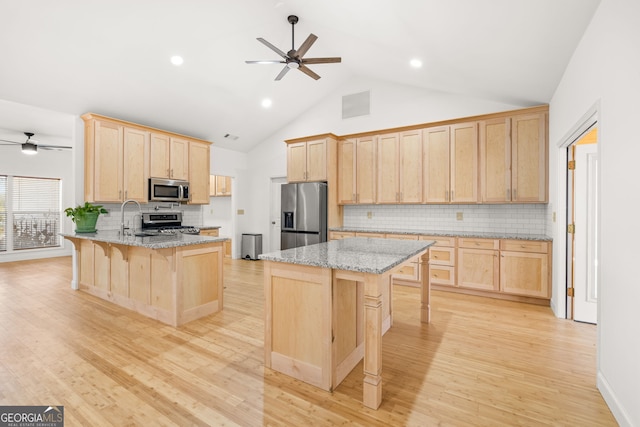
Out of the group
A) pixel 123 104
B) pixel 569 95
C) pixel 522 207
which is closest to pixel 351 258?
pixel 569 95

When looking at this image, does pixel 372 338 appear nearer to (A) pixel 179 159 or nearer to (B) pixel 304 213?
(B) pixel 304 213

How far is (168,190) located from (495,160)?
526cm

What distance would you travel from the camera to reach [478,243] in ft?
13.7

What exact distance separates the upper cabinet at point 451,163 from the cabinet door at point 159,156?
4.39 metres

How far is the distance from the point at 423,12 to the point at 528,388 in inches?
123

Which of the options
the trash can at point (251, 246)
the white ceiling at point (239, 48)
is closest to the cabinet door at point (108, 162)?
the white ceiling at point (239, 48)

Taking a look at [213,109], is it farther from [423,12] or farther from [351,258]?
[351,258]

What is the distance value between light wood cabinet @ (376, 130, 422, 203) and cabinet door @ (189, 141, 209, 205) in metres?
3.34

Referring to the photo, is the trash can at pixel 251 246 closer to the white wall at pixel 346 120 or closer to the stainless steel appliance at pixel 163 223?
the white wall at pixel 346 120

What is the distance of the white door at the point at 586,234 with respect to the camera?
10.5 ft

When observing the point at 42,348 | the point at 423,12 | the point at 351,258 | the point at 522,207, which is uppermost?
the point at 423,12

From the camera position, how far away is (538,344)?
2.73m

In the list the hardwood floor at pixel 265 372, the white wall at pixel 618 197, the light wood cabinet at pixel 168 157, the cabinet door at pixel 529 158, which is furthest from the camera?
the light wood cabinet at pixel 168 157

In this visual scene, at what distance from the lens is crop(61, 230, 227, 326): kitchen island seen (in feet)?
10.3
